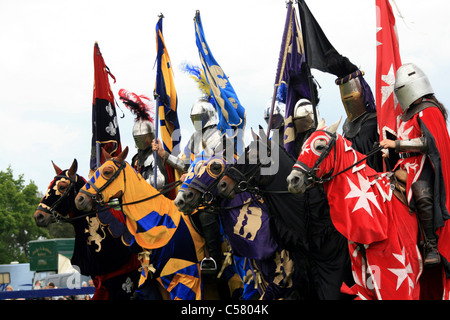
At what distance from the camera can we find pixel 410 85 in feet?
24.9

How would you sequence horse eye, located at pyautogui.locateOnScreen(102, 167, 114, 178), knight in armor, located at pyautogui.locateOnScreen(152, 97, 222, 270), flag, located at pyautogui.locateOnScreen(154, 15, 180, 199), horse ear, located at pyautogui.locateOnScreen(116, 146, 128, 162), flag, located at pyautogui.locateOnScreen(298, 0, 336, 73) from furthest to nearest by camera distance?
flag, located at pyautogui.locateOnScreen(154, 15, 180, 199) → knight in armor, located at pyautogui.locateOnScreen(152, 97, 222, 270) → horse ear, located at pyautogui.locateOnScreen(116, 146, 128, 162) → horse eye, located at pyautogui.locateOnScreen(102, 167, 114, 178) → flag, located at pyautogui.locateOnScreen(298, 0, 336, 73)

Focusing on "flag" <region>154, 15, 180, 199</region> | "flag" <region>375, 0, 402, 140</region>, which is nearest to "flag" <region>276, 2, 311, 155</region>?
"flag" <region>375, 0, 402, 140</region>

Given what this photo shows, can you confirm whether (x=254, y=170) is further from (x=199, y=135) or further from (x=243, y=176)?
(x=199, y=135)

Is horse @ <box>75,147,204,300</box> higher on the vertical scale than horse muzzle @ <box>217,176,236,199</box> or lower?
lower

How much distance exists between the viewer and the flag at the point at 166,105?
458 inches

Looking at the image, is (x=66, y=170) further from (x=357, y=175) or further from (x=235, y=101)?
(x=357, y=175)

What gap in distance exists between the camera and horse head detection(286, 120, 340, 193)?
694 cm

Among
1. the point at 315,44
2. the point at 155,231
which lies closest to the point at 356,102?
the point at 315,44

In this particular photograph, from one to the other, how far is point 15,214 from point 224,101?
36.7m

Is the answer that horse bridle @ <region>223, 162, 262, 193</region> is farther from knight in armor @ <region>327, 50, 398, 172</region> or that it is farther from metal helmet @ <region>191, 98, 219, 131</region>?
metal helmet @ <region>191, 98, 219, 131</region>

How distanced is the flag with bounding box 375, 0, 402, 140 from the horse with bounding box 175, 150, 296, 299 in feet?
6.13

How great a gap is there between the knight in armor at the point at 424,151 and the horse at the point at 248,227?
1.73m

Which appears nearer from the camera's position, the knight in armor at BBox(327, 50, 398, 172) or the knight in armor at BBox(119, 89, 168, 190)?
the knight in armor at BBox(327, 50, 398, 172)

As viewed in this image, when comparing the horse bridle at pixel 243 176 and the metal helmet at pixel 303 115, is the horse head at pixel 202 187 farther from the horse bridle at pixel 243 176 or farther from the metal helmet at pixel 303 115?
the metal helmet at pixel 303 115
